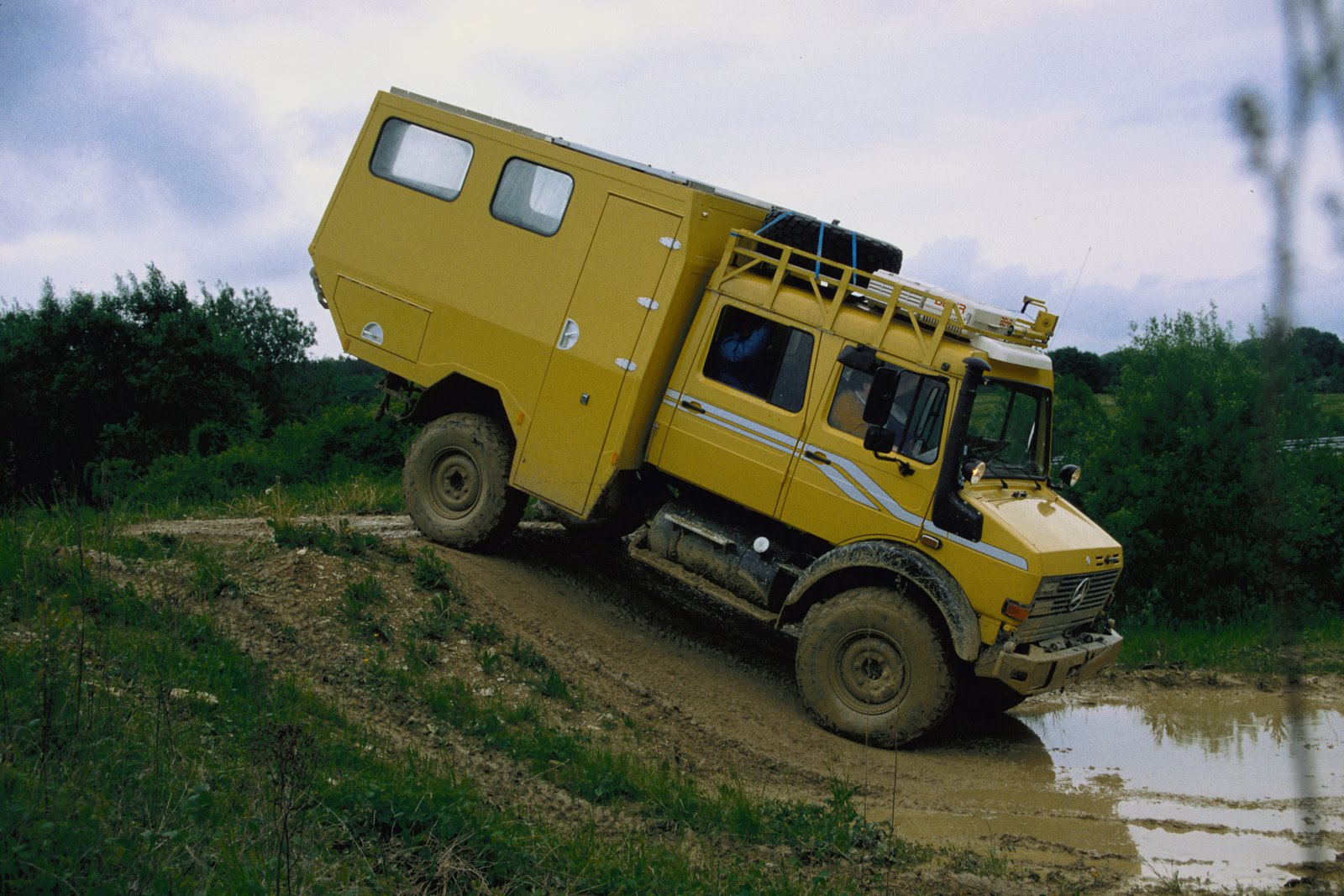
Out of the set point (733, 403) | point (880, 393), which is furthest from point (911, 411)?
point (733, 403)

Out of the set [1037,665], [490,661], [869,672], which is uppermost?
[1037,665]

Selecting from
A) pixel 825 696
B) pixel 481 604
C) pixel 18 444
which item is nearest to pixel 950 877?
pixel 825 696

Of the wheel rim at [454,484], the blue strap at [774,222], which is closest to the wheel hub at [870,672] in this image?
the blue strap at [774,222]

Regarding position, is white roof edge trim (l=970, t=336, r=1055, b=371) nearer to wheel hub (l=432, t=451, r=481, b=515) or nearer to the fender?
the fender

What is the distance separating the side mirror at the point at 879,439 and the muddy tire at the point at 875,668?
1037 mm

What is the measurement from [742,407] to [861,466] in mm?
1060

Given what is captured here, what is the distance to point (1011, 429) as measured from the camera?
8.38 metres

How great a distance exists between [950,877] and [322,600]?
Answer: 4998 millimetres

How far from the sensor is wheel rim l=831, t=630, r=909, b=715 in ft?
25.5

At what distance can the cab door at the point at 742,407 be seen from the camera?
8281 mm

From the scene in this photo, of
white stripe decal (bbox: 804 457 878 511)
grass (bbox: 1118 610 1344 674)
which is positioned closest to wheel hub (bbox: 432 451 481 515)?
white stripe decal (bbox: 804 457 878 511)

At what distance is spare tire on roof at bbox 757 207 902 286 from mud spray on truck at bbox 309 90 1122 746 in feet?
0.09

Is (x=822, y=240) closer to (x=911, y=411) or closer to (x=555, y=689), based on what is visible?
(x=911, y=411)

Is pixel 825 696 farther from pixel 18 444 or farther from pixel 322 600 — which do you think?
pixel 18 444
